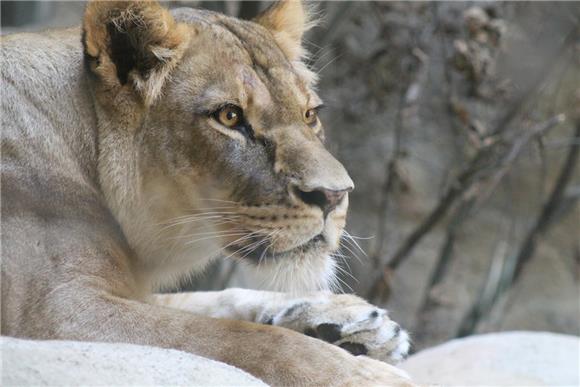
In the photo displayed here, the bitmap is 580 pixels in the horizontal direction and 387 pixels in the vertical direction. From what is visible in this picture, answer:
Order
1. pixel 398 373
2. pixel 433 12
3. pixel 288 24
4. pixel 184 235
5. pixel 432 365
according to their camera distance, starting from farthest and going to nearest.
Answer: pixel 433 12 → pixel 432 365 → pixel 288 24 → pixel 184 235 → pixel 398 373

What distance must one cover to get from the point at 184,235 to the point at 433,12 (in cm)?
303

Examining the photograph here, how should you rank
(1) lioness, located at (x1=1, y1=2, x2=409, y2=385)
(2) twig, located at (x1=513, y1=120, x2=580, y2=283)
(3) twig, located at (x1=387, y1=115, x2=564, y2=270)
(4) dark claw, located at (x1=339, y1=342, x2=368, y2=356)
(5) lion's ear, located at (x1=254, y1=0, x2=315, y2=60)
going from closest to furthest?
(1) lioness, located at (x1=1, y1=2, x2=409, y2=385), (4) dark claw, located at (x1=339, y1=342, x2=368, y2=356), (5) lion's ear, located at (x1=254, y1=0, x2=315, y2=60), (3) twig, located at (x1=387, y1=115, x2=564, y2=270), (2) twig, located at (x1=513, y1=120, x2=580, y2=283)

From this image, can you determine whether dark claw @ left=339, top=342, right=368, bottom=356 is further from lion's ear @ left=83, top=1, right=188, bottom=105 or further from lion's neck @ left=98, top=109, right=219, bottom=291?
lion's ear @ left=83, top=1, right=188, bottom=105

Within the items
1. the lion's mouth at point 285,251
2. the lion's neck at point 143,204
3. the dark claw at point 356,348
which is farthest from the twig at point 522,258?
the lion's mouth at point 285,251

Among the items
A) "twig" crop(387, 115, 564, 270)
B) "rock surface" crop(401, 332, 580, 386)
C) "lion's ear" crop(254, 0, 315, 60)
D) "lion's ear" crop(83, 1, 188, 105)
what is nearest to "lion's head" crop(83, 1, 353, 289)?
"lion's ear" crop(83, 1, 188, 105)

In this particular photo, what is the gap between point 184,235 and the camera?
318 centimetres

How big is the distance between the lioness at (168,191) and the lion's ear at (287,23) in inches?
10.4

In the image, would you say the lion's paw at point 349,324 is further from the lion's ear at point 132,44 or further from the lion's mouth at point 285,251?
the lion's ear at point 132,44

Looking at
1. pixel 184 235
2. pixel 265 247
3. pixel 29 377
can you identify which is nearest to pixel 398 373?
pixel 265 247

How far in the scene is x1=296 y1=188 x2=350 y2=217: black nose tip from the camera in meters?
2.85

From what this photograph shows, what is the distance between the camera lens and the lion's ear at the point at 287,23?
364 centimetres

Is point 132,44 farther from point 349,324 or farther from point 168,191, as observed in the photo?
point 349,324

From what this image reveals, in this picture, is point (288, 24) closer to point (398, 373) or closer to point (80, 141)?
point (80, 141)

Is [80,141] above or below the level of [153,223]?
above
